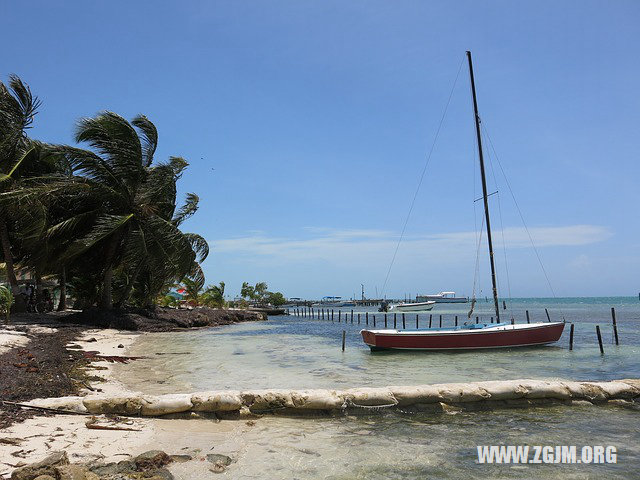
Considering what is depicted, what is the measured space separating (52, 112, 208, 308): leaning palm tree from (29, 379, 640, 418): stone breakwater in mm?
18740

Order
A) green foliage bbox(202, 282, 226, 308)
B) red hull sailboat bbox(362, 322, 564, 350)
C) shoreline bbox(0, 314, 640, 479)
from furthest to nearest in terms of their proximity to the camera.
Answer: green foliage bbox(202, 282, 226, 308) → red hull sailboat bbox(362, 322, 564, 350) → shoreline bbox(0, 314, 640, 479)

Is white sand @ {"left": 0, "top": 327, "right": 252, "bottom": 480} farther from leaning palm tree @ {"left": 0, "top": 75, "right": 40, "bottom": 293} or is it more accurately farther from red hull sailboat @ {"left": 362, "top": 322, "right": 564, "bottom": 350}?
leaning palm tree @ {"left": 0, "top": 75, "right": 40, "bottom": 293}

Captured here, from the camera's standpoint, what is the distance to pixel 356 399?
8438 mm

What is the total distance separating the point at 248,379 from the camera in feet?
42.8

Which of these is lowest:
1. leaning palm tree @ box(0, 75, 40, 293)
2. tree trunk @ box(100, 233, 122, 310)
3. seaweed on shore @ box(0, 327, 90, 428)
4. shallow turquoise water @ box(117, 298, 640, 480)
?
shallow turquoise water @ box(117, 298, 640, 480)

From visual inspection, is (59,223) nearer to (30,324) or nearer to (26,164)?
(26,164)

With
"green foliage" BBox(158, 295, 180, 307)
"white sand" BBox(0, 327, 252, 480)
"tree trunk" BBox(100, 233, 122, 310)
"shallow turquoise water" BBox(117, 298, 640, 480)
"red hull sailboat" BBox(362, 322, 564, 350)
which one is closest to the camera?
"white sand" BBox(0, 327, 252, 480)

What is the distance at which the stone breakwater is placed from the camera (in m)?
7.72

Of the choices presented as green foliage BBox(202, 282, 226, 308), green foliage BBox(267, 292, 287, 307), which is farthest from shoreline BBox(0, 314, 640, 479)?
green foliage BBox(267, 292, 287, 307)

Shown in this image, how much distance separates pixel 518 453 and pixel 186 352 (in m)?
15.0

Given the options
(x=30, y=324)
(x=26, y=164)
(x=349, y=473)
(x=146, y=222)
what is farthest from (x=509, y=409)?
(x=26, y=164)

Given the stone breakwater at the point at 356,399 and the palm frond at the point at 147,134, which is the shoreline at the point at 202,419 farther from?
the palm frond at the point at 147,134

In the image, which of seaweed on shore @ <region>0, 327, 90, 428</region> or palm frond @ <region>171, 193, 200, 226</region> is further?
palm frond @ <region>171, 193, 200, 226</region>

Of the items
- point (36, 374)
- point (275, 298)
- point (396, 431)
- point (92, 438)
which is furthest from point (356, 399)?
point (275, 298)
